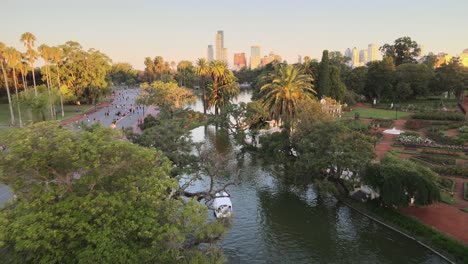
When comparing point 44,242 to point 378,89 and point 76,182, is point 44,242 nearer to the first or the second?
point 76,182

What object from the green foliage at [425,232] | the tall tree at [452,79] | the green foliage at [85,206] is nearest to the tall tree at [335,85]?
the tall tree at [452,79]

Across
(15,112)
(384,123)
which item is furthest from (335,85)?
(15,112)

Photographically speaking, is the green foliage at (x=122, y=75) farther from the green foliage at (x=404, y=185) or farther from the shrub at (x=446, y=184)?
the green foliage at (x=404, y=185)

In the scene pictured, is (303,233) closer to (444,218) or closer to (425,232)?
(425,232)

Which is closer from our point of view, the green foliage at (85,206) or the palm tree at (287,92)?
the green foliage at (85,206)

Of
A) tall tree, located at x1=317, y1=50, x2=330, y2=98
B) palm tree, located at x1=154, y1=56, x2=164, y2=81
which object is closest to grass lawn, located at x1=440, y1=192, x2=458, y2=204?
tall tree, located at x1=317, y1=50, x2=330, y2=98

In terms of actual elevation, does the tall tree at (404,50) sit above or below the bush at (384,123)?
above

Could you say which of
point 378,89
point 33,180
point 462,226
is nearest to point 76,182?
point 33,180
